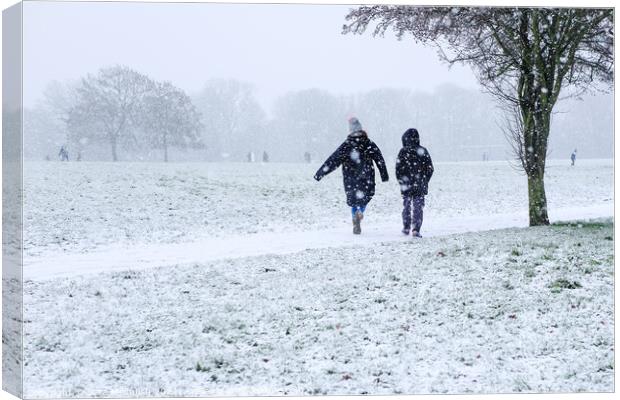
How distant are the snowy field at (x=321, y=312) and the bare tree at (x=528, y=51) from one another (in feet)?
5.98

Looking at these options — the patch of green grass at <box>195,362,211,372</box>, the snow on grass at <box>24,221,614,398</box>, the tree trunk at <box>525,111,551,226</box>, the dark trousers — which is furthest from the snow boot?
the patch of green grass at <box>195,362,211,372</box>

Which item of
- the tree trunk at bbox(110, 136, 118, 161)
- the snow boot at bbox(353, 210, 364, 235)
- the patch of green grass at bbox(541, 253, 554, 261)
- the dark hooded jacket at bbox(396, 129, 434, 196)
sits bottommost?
the patch of green grass at bbox(541, 253, 554, 261)

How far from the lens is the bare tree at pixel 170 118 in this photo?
891 inches

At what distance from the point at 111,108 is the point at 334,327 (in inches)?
828

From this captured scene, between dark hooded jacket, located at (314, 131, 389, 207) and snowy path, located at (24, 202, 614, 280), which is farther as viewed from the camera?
dark hooded jacket, located at (314, 131, 389, 207)

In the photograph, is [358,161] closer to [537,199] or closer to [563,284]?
[537,199]

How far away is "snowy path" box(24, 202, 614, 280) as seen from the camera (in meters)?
8.70

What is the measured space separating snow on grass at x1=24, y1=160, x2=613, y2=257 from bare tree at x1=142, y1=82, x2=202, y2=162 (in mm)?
2883

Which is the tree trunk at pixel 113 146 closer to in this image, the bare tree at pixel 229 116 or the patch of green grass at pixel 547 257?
the bare tree at pixel 229 116

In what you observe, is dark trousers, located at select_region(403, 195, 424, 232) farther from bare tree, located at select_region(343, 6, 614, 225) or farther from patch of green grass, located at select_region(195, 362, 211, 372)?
patch of green grass, located at select_region(195, 362, 211, 372)

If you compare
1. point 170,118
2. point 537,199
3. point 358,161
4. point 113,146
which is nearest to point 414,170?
point 358,161

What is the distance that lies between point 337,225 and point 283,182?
7.91m

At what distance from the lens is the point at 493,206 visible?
17344mm

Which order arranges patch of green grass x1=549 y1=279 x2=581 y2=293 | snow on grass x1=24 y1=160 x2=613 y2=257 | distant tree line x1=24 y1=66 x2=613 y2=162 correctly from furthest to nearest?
distant tree line x1=24 y1=66 x2=613 y2=162 → snow on grass x1=24 y1=160 x2=613 y2=257 → patch of green grass x1=549 y1=279 x2=581 y2=293
